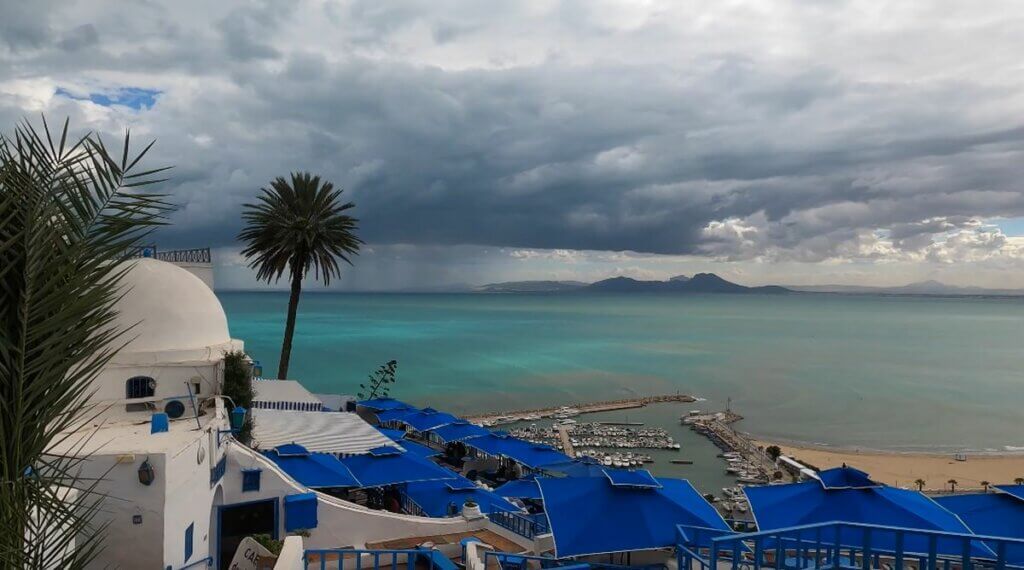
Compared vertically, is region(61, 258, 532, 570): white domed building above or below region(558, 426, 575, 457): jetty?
above

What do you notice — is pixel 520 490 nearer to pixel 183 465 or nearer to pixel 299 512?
pixel 299 512

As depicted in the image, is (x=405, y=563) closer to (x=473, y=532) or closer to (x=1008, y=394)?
(x=473, y=532)

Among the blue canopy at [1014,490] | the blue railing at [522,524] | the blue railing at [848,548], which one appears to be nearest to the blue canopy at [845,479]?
the blue railing at [848,548]

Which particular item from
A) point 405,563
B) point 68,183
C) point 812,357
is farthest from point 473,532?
point 812,357

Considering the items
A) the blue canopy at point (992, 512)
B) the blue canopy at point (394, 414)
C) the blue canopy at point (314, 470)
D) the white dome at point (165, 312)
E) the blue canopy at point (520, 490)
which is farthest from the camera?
the blue canopy at point (394, 414)

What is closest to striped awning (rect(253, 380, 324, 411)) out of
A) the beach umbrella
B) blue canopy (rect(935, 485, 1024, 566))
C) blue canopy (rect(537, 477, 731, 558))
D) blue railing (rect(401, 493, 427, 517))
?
blue railing (rect(401, 493, 427, 517))

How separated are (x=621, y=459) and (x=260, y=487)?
3439 cm

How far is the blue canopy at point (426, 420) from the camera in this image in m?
35.2

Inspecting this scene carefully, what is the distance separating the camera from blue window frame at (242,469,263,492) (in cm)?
1316

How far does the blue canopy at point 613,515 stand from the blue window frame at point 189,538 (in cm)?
607

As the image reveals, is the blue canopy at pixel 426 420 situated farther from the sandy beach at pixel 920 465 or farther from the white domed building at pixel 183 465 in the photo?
the sandy beach at pixel 920 465

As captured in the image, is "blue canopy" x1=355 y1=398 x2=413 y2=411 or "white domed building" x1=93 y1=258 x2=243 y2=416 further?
"blue canopy" x1=355 y1=398 x2=413 y2=411

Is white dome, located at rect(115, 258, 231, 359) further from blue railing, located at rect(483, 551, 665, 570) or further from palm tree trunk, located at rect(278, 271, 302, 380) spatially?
palm tree trunk, located at rect(278, 271, 302, 380)

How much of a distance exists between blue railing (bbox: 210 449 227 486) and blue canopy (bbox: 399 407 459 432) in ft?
73.1
